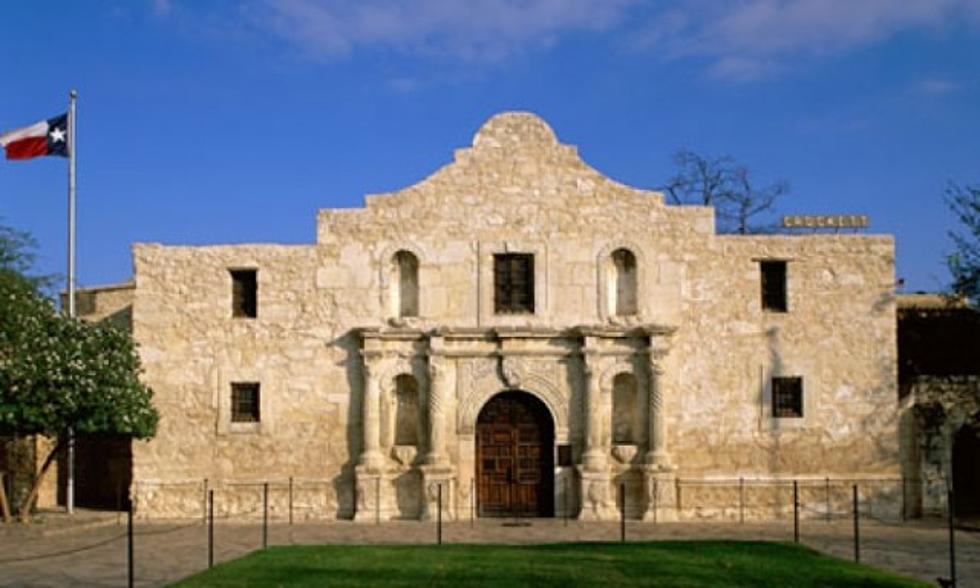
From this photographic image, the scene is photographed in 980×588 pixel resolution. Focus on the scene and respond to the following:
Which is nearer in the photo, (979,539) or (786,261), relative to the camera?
(979,539)

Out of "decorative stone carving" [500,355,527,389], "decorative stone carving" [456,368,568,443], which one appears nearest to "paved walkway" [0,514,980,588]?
"decorative stone carving" [456,368,568,443]

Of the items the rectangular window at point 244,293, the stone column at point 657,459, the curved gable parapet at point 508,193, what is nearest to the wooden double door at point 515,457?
the stone column at point 657,459

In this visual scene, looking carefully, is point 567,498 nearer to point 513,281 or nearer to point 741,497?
point 741,497

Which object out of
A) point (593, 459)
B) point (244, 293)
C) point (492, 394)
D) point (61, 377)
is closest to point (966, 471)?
point (593, 459)

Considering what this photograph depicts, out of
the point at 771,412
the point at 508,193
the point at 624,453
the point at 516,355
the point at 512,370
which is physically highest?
the point at 508,193

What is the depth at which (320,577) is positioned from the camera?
53.5 ft

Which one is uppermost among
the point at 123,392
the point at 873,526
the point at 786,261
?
the point at 786,261

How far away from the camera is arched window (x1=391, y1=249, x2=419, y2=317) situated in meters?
27.2

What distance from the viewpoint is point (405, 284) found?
90.0 ft

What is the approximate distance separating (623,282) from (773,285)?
3.41m

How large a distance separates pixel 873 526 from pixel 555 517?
671cm

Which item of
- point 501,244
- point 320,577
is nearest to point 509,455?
point 501,244

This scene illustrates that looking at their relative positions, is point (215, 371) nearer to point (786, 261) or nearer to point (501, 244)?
point (501, 244)

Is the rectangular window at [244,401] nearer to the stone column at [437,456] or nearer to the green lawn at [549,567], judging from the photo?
the stone column at [437,456]
